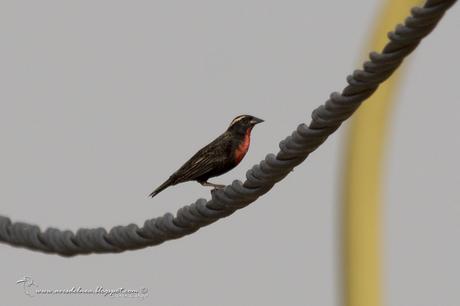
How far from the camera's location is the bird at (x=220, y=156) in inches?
215

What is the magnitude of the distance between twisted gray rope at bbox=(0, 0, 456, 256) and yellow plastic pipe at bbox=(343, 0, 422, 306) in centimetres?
235

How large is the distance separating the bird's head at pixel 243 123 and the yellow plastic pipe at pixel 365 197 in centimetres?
154

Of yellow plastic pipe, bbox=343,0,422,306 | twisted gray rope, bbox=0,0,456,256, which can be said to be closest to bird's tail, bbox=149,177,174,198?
twisted gray rope, bbox=0,0,456,256

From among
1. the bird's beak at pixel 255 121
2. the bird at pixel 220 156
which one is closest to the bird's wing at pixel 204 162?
the bird at pixel 220 156

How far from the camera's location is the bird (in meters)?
5.47

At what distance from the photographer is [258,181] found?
431 centimetres

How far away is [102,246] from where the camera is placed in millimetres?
5082

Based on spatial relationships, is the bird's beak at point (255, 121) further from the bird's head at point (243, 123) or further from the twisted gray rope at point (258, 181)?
the twisted gray rope at point (258, 181)

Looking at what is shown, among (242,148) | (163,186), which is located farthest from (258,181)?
(163,186)

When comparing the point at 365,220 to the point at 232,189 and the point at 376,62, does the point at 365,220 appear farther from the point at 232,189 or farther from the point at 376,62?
the point at 376,62

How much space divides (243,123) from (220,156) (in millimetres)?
220

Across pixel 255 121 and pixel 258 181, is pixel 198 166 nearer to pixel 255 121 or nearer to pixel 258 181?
pixel 255 121

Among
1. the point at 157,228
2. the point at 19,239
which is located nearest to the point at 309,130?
the point at 157,228

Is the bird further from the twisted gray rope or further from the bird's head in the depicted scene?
the twisted gray rope
